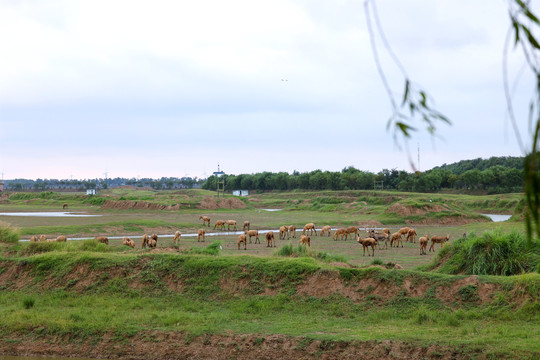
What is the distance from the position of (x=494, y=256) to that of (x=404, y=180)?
347ft

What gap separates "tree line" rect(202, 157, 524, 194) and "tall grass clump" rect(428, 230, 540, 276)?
74.4 meters

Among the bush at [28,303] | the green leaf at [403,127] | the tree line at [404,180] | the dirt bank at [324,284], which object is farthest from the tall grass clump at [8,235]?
the tree line at [404,180]

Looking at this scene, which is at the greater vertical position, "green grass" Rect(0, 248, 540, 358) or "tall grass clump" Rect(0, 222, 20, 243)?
"tall grass clump" Rect(0, 222, 20, 243)

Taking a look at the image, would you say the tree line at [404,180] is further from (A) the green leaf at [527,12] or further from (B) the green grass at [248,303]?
(A) the green leaf at [527,12]

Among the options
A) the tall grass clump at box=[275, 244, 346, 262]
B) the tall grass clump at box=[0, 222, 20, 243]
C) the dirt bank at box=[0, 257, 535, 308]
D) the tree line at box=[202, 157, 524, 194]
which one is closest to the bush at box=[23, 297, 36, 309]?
the dirt bank at box=[0, 257, 535, 308]

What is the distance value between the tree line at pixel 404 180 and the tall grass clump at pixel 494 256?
74389 millimetres

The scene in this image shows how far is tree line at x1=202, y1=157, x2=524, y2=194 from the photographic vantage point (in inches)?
4301

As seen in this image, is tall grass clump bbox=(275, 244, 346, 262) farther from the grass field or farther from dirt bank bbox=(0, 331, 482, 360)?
dirt bank bbox=(0, 331, 482, 360)

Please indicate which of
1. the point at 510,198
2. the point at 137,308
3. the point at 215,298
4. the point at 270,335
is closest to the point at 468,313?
the point at 270,335

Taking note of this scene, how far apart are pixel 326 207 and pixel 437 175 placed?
47385mm

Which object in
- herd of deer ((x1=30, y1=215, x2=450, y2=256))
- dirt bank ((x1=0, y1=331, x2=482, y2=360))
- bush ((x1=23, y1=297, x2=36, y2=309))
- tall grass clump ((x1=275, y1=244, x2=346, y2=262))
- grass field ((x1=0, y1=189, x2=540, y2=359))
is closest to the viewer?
dirt bank ((x1=0, y1=331, x2=482, y2=360))

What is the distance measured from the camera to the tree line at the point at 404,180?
109250 mm

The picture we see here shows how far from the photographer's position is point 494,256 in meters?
18.1

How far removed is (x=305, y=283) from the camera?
56.1 ft
